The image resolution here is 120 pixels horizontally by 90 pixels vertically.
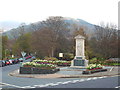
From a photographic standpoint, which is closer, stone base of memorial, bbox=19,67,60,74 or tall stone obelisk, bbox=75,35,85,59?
stone base of memorial, bbox=19,67,60,74

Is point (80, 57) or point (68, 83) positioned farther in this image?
point (80, 57)

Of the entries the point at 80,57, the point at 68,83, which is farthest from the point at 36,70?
the point at 68,83

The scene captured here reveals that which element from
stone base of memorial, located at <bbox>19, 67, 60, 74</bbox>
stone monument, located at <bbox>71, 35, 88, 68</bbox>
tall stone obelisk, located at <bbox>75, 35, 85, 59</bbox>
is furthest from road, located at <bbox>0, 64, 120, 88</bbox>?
tall stone obelisk, located at <bbox>75, 35, 85, 59</bbox>

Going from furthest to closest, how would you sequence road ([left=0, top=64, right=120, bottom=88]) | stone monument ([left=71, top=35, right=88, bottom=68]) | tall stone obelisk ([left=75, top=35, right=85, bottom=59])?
tall stone obelisk ([left=75, top=35, right=85, bottom=59])
stone monument ([left=71, top=35, right=88, bottom=68])
road ([left=0, top=64, right=120, bottom=88])

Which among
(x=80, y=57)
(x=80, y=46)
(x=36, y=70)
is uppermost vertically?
(x=80, y=46)

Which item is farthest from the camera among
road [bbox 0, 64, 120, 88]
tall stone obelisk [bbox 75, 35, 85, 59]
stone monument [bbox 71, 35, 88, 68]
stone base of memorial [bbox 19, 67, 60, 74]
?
tall stone obelisk [bbox 75, 35, 85, 59]

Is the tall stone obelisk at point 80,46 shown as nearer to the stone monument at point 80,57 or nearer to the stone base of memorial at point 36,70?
the stone monument at point 80,57

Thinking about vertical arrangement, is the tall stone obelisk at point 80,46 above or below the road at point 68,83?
above

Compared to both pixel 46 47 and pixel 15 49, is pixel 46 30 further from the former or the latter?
pixel 15 49

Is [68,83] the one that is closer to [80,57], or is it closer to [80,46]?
[80,57]

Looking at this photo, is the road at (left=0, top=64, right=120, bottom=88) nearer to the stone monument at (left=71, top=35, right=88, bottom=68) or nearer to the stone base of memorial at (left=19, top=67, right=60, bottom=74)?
the stone base of memorial at (left=19, top=67, right=60, bottom=74)

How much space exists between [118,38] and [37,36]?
844 inches

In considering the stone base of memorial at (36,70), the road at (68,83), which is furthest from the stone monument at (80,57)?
the road at (68,83)

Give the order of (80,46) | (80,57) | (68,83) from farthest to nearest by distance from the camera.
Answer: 1. (80,46)
2. (80,57)
3. (68,83)
